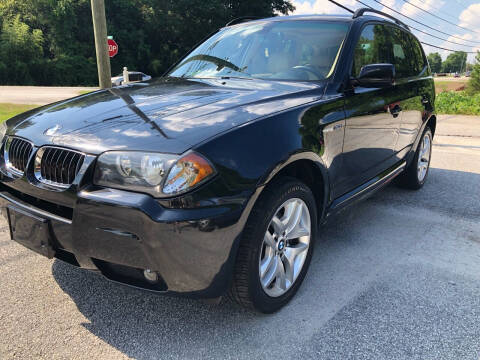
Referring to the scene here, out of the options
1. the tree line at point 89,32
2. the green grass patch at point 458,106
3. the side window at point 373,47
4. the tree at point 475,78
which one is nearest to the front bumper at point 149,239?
the side window at point 373,47

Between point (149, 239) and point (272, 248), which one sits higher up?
point (149, 239)

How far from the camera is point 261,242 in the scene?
2.15 m

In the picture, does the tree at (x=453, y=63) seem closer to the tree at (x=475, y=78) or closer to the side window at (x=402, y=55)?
the tree at (x=475, y=78)

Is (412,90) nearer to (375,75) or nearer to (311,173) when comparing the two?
(375,75)

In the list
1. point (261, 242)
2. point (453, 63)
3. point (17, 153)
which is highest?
point (17, 153)

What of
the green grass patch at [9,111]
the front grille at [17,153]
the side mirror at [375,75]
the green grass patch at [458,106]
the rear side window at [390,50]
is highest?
the rear side window at [390,50]

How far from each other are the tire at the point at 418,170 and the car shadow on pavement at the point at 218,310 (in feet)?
4.09

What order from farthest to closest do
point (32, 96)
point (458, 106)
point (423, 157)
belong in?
point (32, 96)
point (458, 106)
point (423, 157)

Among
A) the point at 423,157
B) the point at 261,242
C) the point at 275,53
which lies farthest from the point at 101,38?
the point at 261,242

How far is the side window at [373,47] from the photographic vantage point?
3.26 m

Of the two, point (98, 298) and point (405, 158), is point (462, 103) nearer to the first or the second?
point (405, 158)

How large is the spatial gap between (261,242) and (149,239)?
60 cm

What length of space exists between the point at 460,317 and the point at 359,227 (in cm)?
141

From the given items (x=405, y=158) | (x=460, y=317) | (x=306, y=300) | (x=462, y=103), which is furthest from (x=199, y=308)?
(x=462, y=103)
